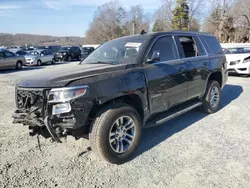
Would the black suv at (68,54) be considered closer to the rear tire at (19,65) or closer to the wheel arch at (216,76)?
the rear tire at (19,65)

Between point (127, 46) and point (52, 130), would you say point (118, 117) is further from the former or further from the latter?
point (127, 46)

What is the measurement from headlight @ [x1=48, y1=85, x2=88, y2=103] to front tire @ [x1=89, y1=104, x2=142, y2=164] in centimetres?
44

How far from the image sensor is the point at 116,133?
10.8ft

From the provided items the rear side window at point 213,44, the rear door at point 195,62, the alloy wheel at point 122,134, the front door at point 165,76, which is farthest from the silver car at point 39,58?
the alloy wheel at point 122,134

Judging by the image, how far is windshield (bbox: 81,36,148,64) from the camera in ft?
12.4

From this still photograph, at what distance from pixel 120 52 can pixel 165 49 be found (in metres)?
0.83

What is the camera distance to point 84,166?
10.6 feet

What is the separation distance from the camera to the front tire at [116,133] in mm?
3000

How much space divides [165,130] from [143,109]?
1123mm

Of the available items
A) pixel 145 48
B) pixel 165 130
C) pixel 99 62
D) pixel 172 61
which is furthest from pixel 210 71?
pixel 99 62

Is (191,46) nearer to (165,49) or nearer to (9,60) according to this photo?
(165,49)

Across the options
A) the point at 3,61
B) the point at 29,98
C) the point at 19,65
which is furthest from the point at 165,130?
the point at 19,65

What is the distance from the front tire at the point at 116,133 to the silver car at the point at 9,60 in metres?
15.6

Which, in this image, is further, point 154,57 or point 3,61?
point 3,61
